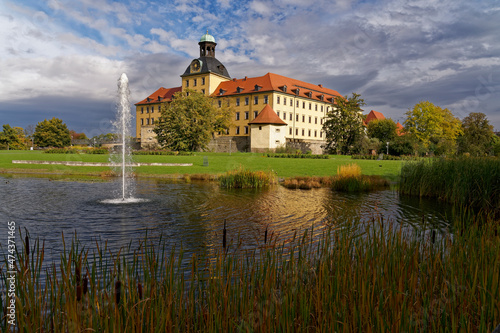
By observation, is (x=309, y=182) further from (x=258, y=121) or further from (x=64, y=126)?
(x=64, y=126)

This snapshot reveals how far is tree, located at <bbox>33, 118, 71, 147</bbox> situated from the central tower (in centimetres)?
3399

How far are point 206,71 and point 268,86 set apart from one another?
16098 mm

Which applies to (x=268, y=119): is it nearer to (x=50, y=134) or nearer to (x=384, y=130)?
(x=384, y=130)

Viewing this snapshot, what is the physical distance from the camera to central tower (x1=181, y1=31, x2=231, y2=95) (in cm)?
8169

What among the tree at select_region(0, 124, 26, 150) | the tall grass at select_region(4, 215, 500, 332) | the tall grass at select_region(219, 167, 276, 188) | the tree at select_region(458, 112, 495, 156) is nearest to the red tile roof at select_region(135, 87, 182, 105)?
the tree at select_region(0, 124, 26, 150)

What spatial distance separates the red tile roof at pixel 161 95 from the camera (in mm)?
92375

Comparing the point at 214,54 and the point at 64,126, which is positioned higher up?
the point at 214,54

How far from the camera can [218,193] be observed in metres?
15.2

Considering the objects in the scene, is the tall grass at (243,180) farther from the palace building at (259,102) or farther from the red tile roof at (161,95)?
the red tile roof at (161,95)

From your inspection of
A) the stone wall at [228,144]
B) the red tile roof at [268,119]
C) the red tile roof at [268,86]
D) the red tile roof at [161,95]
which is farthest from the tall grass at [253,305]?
the red tile roof at [161,95]

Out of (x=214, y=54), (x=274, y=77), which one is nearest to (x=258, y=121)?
(x=274, y=77)

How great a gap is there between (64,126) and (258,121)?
56611mm

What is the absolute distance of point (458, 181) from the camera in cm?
1266

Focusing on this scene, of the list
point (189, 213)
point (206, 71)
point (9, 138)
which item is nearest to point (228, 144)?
point (206, 71)
